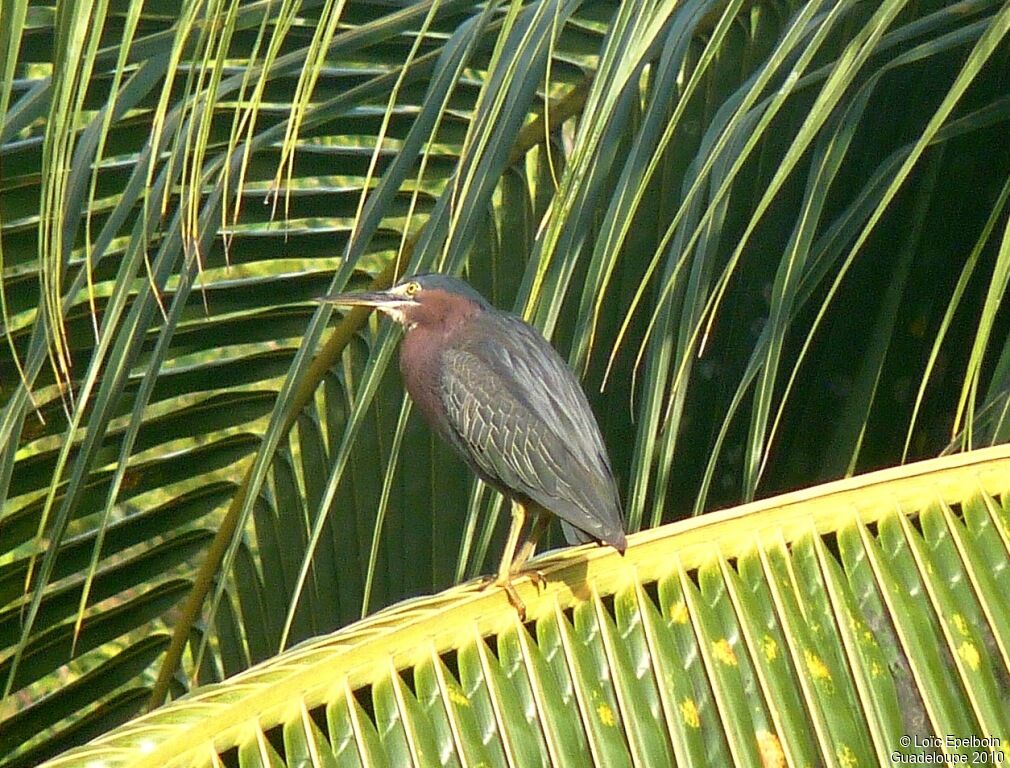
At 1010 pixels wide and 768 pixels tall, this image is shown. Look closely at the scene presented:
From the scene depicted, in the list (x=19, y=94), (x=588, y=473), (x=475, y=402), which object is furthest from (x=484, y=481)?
(x=19, y=94)

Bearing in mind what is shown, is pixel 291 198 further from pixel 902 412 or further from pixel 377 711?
pixel 377 711

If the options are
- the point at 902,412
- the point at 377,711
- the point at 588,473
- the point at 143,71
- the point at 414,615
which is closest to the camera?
the point at 377,711

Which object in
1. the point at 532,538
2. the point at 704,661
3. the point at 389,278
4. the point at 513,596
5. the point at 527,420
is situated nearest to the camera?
the point at 704,661

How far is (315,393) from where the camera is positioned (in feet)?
11.0

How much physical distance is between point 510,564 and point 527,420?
353 mm

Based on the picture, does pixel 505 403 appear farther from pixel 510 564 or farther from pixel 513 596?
pixel 513 596

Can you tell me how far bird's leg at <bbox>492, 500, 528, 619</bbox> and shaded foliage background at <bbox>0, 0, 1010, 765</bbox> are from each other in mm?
123

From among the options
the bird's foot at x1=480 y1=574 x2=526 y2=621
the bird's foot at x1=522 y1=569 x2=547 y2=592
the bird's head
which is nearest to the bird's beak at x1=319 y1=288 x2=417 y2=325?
the bird's head

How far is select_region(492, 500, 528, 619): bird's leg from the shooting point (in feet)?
6.41

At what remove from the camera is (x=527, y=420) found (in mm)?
2832

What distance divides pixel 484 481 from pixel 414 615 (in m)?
1.04

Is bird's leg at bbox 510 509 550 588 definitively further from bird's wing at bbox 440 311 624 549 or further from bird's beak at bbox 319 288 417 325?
bird's beak at bbox 319 288 417 325

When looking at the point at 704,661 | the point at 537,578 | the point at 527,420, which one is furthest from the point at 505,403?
the point at 704,661

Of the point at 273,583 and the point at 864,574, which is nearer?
the point at 864,574
